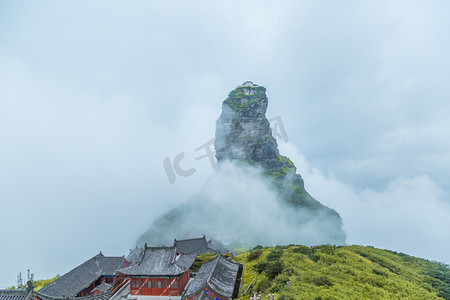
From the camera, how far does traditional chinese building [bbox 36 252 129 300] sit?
31.5 m

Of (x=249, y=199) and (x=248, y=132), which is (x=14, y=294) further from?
(x=248, y=132)

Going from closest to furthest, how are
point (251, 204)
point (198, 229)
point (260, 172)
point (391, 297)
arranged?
point (391, 297), point (198, 229), point (251, 204), point (260, 172)

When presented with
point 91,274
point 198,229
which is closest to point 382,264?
point 91,274

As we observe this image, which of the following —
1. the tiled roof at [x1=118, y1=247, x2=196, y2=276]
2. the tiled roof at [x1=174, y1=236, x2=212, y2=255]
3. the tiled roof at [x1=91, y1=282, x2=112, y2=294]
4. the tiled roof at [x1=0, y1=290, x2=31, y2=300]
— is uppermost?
the tiled roof at [x1=174, y1=236, x2=212, y2=255]

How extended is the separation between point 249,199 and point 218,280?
9637 cm

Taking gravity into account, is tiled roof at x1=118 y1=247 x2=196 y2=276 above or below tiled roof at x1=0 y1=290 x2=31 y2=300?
above

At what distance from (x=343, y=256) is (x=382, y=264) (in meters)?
5.50

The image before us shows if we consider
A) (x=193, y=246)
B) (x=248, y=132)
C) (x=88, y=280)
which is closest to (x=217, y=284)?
(x=88, y=280)

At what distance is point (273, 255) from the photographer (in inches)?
1223

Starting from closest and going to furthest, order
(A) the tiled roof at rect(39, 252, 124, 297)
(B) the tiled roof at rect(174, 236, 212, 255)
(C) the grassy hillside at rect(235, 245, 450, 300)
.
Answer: (C) the grassy hillside at rect(235, 245, 450, 300) → (A) the tiled roof at rect(39, 252, 124, 297) → (B) the tiled roof at rect(174, 236, 212, 255)

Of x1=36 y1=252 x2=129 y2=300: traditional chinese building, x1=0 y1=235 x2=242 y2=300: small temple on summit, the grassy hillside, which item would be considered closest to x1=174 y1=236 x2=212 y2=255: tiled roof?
x1=36 y1=252 x2=129 y2=300: traditional chinese building

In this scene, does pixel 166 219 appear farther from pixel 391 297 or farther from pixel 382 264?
pixel 391 297

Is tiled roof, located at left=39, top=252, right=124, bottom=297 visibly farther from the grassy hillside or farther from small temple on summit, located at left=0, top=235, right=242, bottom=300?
the grassy hillside

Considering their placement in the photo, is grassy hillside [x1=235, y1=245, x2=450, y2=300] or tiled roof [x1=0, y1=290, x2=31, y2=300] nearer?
grassy hillside [x1=235, y1=245, x2=450, y2=300]
